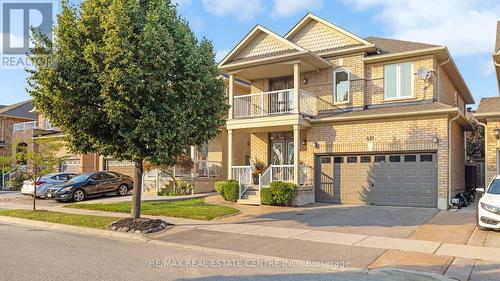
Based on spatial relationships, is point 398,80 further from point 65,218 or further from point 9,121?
point 9,121

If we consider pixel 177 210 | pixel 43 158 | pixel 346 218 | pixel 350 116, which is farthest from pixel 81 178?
pixel 346 218

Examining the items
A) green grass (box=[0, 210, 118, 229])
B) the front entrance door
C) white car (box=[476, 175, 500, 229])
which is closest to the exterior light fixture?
white car (box=[476, 175, 500, 229])

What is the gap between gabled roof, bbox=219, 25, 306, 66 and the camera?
1991 cm

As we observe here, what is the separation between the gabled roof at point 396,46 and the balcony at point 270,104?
3.82m

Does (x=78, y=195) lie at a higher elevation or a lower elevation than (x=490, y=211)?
lower

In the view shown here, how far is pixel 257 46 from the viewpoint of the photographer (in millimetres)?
20703

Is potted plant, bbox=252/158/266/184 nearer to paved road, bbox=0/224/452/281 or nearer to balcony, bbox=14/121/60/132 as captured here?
paved road, bbox=0/224/452/281

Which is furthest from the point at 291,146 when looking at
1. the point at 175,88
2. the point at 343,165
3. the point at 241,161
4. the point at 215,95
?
the point at 175,88

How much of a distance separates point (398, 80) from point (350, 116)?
269 centimetres

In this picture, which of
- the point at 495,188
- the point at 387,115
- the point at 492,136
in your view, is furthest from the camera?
the point at 387,115

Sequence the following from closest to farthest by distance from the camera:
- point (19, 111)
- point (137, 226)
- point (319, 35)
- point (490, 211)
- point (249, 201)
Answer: point (490, 211)
point (137, 226)
point (249, 201)
point (319, 35)
point (19, 111)

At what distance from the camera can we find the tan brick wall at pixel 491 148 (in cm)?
1623

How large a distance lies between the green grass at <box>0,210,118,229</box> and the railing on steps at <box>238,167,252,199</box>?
6.23 meters

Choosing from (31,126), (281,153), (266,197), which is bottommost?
(266,197)
